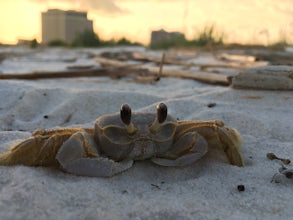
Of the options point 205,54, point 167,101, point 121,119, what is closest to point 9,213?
point 121,119

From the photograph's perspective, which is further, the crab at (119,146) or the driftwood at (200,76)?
the driftwood at (200,76)

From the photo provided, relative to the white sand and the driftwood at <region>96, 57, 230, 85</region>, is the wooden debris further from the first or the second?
the driftwood at <region>96, 57, 230, 85</region>

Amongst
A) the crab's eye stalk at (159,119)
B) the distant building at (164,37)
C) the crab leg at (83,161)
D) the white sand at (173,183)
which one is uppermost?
the distant building at (164,37)

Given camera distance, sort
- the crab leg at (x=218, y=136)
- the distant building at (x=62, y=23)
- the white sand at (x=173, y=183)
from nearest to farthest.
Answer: the white sand at (x=173, y=183) < the crab leg at (x=218, y=136) < the distant building at (x=62, y=23)

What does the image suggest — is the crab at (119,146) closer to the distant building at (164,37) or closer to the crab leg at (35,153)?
the crab leg at (35,153)

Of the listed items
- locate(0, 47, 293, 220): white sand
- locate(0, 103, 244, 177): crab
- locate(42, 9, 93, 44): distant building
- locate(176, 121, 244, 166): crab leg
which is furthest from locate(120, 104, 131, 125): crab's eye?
locate(42, 9, 93, 44): distant building

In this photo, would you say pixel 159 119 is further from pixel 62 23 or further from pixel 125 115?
pixel 62 23

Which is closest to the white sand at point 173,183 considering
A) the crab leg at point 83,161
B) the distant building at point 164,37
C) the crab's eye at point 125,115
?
the crab leg at point 83,161

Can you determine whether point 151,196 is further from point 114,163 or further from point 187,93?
point 187,93
